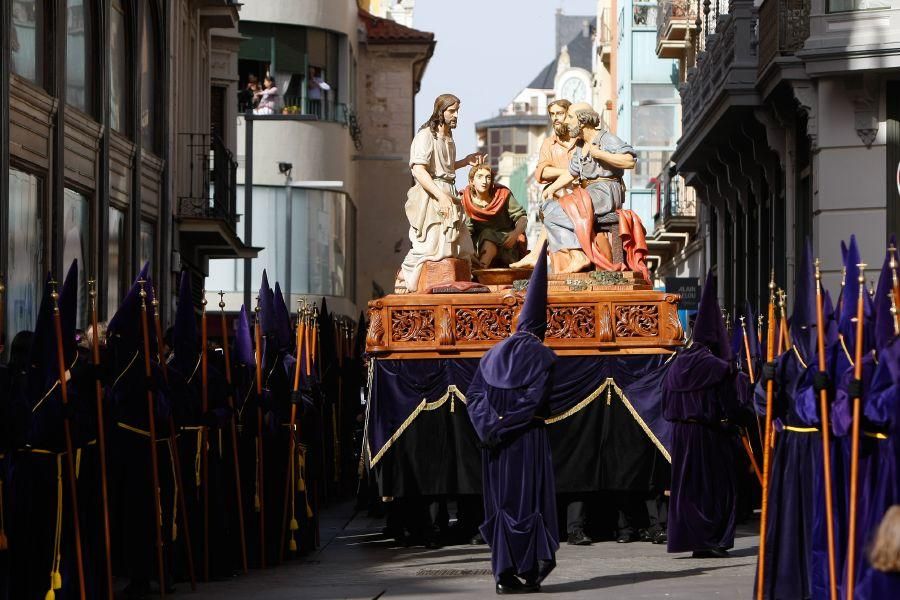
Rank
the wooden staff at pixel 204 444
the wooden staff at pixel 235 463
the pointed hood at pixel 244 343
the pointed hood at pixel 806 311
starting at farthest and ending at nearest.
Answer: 1. the pointed hood at pixel 244 343
2. the wooden staff at pixel 235 463
3. the wooden staff at pixel 204 444
4. the pointed hood at pixel 806 311

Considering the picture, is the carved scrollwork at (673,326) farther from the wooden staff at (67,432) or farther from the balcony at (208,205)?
the balcony at (208,205)

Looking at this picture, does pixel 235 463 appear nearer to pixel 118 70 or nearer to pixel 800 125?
pixel 118 70

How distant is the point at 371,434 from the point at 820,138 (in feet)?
32.3

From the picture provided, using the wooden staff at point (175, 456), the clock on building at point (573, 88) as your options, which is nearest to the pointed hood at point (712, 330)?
the wooden staff at point (175, 456)

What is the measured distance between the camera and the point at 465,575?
14.7 meters

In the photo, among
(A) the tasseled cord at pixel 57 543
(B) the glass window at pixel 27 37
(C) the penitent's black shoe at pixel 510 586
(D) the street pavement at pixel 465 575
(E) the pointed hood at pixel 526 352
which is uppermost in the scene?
(B) the glass window at pixel 27 37

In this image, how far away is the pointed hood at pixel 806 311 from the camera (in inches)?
458

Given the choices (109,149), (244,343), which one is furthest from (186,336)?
(109,149)

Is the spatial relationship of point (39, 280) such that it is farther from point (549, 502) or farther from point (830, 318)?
point (830, 318)

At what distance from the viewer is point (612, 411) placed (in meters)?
17.2

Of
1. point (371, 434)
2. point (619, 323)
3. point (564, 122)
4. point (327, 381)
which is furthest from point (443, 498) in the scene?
point (327, 381)

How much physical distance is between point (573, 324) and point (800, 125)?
1128 cm

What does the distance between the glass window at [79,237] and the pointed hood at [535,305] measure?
8693 mm

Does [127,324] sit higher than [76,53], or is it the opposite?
[76,53]
